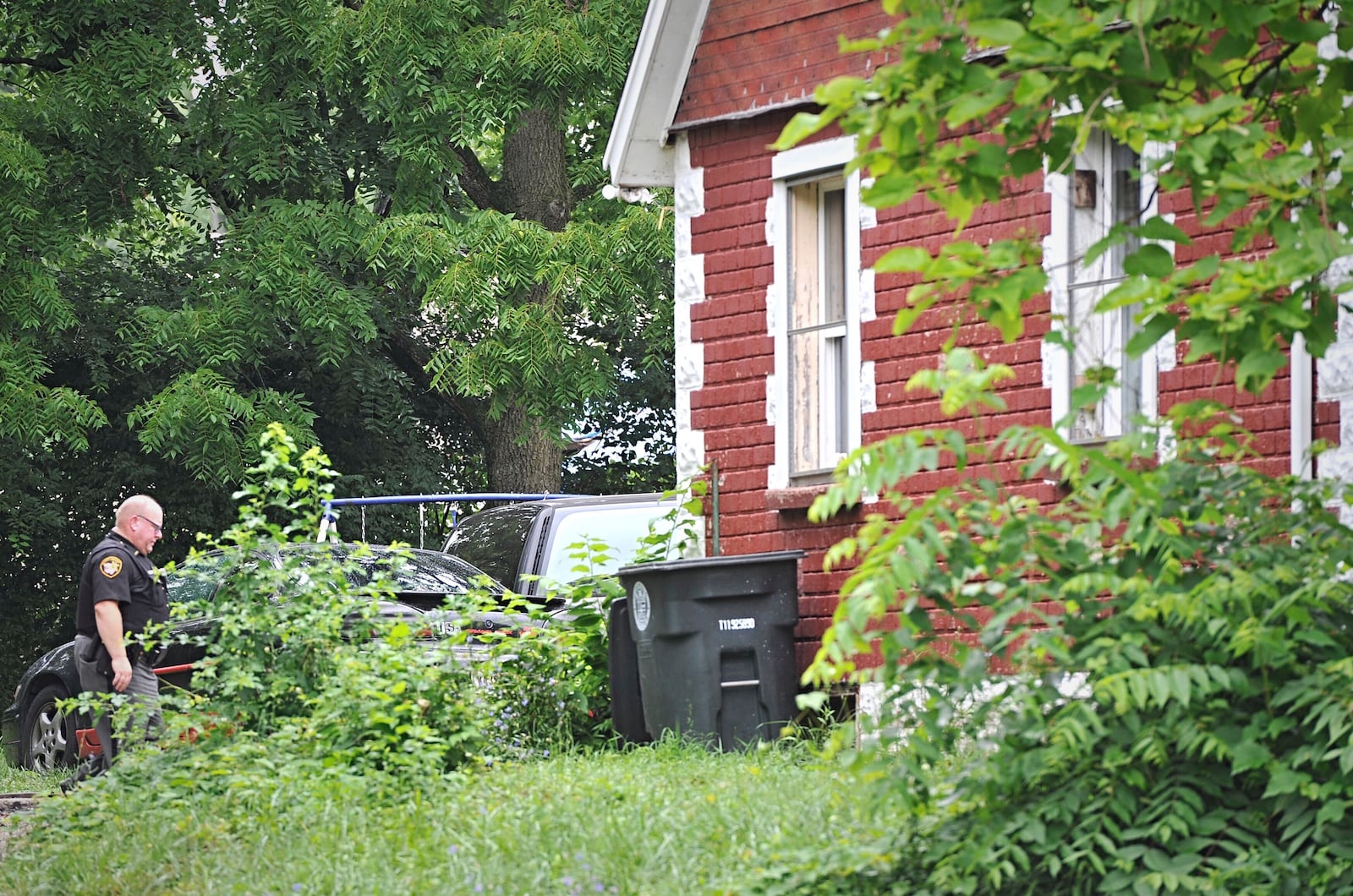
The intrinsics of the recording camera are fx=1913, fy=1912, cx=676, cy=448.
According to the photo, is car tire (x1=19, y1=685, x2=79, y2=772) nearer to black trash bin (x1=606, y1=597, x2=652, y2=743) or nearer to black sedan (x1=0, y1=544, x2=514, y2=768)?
black sedan (x1=0, y1=544, x2=514, y2=768)

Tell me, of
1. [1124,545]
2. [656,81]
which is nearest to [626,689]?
[656,81]

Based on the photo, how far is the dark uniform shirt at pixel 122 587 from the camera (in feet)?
35.9

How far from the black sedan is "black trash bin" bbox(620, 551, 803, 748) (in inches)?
42.2

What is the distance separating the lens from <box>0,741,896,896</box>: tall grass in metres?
6.99

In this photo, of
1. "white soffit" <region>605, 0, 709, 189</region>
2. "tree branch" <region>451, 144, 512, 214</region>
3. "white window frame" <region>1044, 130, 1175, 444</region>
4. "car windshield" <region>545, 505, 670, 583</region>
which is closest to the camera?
"white window frame" <region>1044, 130, 1175, 444</region>

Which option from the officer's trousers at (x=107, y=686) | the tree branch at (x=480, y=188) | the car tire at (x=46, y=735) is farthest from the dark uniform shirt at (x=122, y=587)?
the tree branch at (x=480, y=188)

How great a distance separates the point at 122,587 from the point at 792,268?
4502mm

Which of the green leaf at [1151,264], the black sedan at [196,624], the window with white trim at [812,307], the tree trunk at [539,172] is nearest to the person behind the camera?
the green leaf at [1151,264]

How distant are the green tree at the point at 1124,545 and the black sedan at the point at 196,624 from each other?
477cm

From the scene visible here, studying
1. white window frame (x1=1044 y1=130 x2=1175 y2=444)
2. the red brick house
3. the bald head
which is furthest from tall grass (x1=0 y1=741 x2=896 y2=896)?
the red brick house

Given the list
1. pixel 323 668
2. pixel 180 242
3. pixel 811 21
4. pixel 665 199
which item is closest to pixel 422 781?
pixel 323 668

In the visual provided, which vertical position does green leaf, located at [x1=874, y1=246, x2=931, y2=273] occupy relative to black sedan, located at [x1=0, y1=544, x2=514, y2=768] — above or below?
above

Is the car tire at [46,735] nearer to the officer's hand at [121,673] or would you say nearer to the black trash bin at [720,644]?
the officer's hand at [121,673]

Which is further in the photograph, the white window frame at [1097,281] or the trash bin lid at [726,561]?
the trash bin lid at [726,561]
